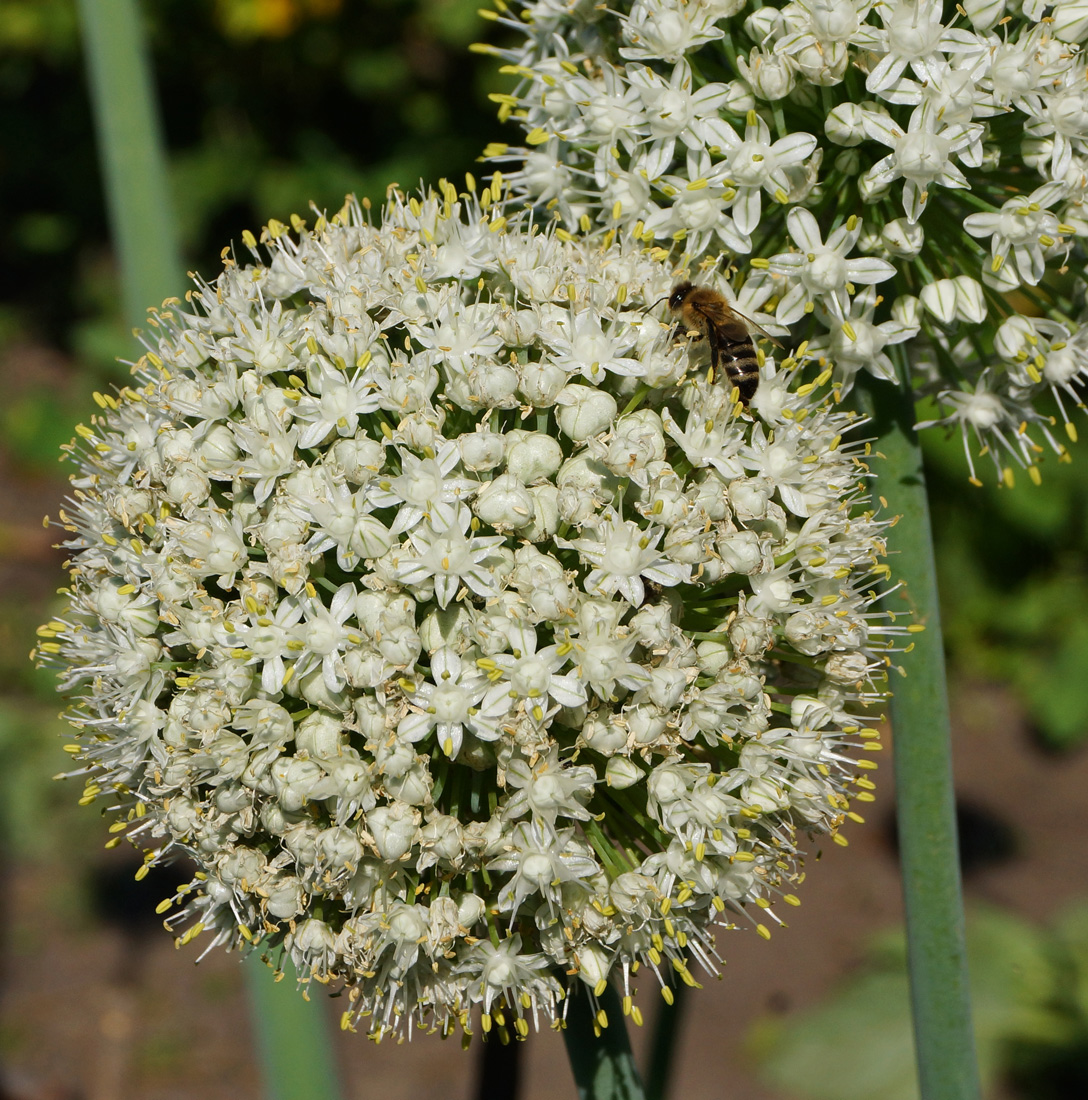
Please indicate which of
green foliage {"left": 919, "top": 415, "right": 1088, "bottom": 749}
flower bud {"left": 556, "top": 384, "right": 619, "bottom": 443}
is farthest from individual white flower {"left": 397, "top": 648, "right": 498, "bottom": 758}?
green foliage {"left": 919, "top": 415, "right": 1088, "bottom": 749}

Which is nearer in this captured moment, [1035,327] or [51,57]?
[1035,327]

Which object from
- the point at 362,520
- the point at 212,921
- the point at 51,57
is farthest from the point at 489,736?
the point at 51,57

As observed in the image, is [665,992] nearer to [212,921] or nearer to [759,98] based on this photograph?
[212,921]

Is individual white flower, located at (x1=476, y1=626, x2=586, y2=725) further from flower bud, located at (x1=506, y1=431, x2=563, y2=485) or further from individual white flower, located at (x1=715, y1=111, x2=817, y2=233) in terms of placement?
individual white flower, located at (x1=715, y1=111, x2=817, y2=233)

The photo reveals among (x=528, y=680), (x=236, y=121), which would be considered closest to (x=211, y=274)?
(x=236, y=121)

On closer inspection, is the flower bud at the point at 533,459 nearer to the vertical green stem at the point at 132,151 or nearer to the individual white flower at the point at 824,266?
the individual white flower at the point at 824,266

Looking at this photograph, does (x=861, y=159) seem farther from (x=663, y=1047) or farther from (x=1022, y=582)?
(x=1022, y=582)
